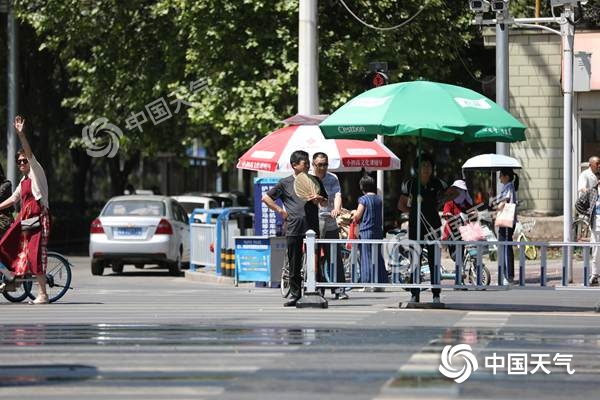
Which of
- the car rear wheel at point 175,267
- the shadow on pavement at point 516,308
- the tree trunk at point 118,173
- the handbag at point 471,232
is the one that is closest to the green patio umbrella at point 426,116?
the shadow on pavement at point 516,308

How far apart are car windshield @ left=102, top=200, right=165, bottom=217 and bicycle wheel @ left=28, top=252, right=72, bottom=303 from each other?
983 cm

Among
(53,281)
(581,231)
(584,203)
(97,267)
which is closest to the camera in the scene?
(53,281)

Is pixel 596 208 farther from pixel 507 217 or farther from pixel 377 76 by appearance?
pixel 377 76

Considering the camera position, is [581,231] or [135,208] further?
[135,208]

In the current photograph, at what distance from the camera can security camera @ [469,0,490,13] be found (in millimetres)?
25250

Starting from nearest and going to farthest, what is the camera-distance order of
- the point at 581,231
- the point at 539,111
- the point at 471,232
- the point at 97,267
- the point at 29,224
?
1. the point at 29,224
2. the point at 471,232
3. the point at 581,231
4. the point at 97,267
5. the point at 539,111

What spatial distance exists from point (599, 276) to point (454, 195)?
1958mm

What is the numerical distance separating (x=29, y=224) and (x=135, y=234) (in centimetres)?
1040

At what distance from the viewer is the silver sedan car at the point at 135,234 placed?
28.0 metres

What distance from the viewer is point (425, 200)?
689 inches

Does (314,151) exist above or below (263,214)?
above

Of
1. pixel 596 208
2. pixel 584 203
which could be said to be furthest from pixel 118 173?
pixel 596 208

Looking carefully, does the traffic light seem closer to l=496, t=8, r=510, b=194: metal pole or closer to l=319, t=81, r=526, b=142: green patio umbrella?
l=496, t=8, r=510, b=194: metal pole

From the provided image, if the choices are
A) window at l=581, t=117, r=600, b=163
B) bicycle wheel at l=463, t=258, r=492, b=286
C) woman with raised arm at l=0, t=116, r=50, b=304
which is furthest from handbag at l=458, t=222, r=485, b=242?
window at l=581, t=117, r=600, b=163
